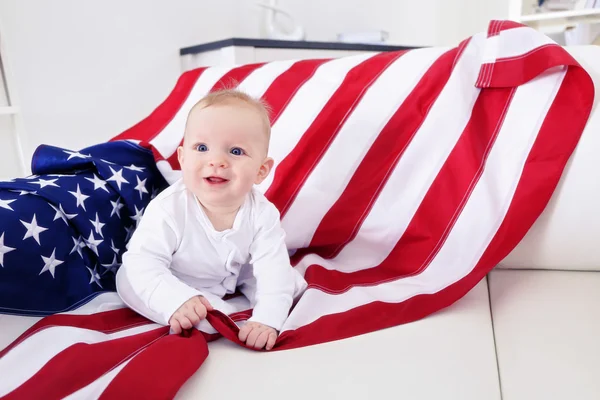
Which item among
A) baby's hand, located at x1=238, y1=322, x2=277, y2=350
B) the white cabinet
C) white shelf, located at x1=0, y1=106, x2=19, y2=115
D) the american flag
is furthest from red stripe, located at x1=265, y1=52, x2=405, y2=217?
the white cabinet

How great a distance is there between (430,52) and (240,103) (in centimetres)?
53

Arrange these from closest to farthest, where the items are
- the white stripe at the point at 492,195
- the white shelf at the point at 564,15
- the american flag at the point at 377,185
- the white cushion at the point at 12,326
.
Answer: the white cushion at the point at 12,326
the american flag at the point at 377,185
the white stripe at the point at 492,195
the white shelf at the point at 564,15

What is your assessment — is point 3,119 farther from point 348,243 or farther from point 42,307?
point 348,243

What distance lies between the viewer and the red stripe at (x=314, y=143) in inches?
43.6

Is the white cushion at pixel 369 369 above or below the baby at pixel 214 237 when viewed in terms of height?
below

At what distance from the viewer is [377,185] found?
3.64 feet

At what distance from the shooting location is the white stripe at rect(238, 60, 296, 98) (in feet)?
4.18

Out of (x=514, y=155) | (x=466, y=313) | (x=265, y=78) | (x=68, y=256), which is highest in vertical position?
(x=265, y=78)

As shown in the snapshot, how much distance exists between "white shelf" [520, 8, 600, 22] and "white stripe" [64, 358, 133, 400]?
7.84 feet

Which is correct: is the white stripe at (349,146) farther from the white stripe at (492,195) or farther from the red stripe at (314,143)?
the white stripe at (492,195)

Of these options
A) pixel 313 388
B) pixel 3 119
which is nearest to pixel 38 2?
pixel 3 119

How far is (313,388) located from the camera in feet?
2.20

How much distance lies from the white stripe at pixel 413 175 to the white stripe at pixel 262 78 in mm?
389

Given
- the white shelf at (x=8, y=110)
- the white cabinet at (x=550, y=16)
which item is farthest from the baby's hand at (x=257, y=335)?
the white cabinet at (x=550, y=16)
